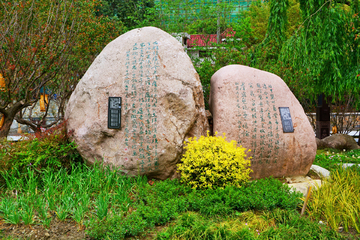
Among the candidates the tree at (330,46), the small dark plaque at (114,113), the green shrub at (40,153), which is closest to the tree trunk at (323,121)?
the tree at (330,46)

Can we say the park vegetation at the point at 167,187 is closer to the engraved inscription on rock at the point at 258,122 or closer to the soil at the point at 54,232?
the soil at the point at 54,232

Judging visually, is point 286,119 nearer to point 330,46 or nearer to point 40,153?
point 330,46

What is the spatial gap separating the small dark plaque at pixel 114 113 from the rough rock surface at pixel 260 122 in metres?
1.60

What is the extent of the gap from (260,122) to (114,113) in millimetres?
2403

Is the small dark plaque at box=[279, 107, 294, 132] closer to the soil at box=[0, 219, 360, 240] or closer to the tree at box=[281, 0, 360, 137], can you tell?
the tree at box=[281, 0, 360, 137]

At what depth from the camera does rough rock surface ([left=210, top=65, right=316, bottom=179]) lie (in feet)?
15.5

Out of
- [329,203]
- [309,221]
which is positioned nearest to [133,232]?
[309,221]

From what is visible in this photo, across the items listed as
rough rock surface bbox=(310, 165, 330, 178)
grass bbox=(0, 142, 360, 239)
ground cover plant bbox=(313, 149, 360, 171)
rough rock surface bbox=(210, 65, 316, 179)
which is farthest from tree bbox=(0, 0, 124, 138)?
ground cover plant bbox=(313, 149, 360, 171)

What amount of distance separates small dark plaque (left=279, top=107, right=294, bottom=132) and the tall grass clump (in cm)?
113

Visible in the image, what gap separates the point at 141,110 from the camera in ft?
14.2

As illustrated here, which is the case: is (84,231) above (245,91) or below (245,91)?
below

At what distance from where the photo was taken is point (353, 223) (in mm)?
3160

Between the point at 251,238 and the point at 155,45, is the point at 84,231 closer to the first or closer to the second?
the point at 251,238

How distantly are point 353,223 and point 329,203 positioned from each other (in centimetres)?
31
